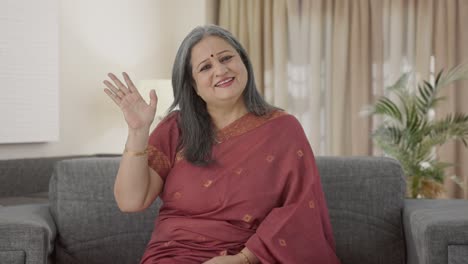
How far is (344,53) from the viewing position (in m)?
5.99

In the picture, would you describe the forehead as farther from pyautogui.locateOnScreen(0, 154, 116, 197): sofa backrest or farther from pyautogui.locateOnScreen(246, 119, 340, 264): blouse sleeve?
pyautogui.locateOnScreen(0, 154, 116, 197): sofa backrest

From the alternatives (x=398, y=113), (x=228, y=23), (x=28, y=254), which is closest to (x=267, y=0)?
(x=228, y=23)

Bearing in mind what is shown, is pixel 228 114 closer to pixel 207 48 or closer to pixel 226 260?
pixel 207 48

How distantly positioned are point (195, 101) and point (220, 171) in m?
0.30

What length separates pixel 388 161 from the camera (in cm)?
277

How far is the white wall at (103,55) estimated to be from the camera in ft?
17.1

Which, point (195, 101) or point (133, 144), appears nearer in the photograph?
point (133, 144)

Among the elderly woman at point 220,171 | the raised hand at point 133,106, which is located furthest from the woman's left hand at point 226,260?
the raised hand at point 133,106

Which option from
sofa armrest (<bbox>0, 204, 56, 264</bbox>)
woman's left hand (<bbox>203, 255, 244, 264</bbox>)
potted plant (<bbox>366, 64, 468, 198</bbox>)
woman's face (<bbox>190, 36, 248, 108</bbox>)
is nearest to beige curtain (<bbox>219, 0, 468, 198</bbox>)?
potted plant (<bbox>366, 64, 468, 198</bbox>)

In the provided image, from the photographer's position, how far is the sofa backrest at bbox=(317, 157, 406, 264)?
269 cm

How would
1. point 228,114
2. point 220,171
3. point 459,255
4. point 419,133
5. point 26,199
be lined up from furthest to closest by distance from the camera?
point 419,133 → point 26,199 → point 228,114 → point 220,171 → point 459,255

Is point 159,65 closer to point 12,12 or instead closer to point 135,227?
point 12,12

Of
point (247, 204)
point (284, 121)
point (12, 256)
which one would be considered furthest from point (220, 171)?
point (12, 256)

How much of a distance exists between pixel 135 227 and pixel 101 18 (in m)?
3.19
